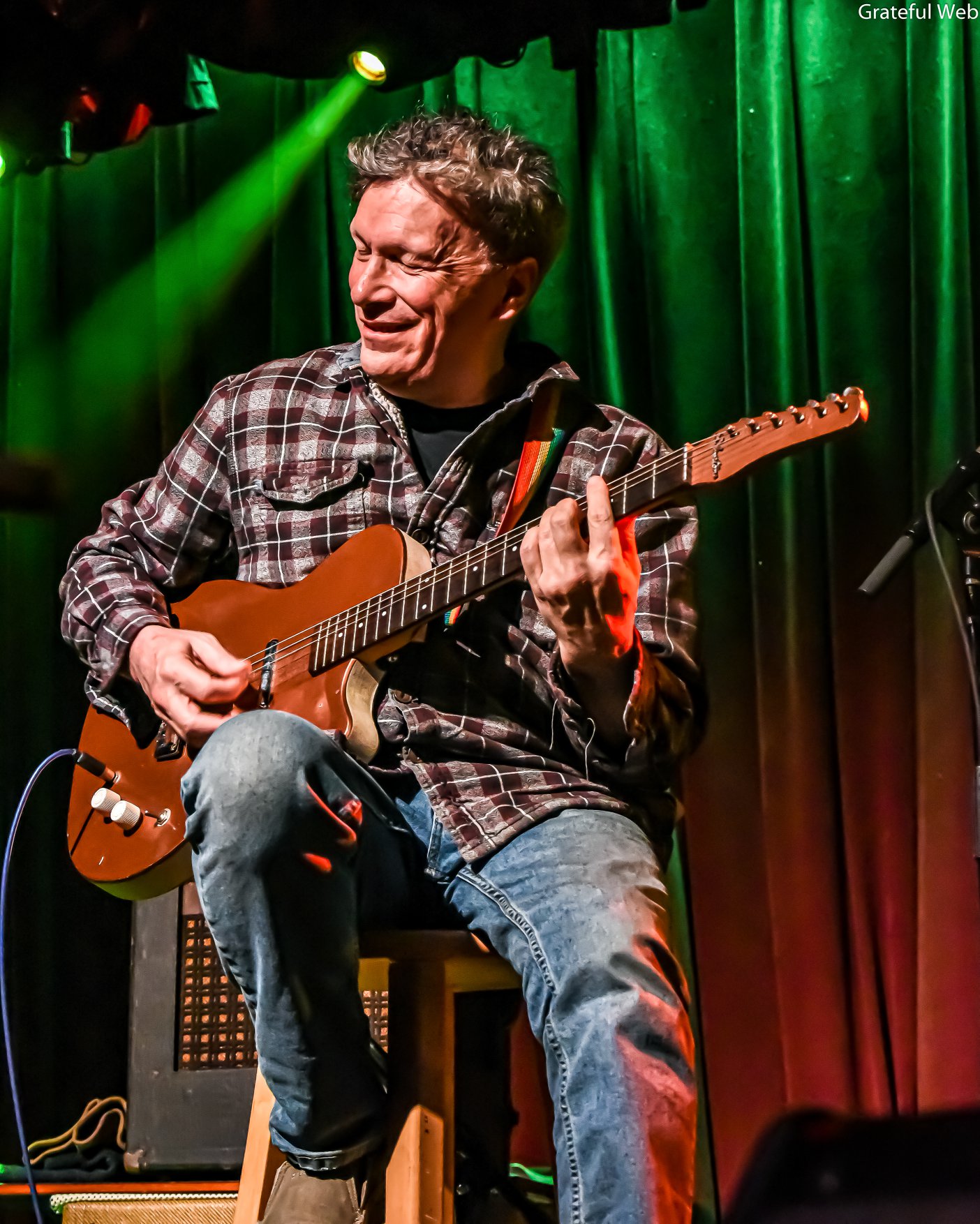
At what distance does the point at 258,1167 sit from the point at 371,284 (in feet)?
3.69

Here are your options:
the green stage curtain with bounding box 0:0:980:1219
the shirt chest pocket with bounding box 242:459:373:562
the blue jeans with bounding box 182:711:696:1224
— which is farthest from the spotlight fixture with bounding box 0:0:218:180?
the blue jeans with bounding box 182:711:696:1224

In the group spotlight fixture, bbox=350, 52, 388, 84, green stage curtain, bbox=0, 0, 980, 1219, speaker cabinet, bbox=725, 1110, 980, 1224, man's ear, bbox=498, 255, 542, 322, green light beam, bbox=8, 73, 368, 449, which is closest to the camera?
speaker cabinet, bbox=725, 1110, 980, 1224

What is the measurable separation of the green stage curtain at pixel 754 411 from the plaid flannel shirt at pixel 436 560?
0.62 meters

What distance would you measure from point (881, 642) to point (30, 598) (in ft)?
5.41

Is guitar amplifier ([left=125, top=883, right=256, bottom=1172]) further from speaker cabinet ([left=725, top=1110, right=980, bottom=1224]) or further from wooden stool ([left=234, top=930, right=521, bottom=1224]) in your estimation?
speaker cabinet ([left=725, top=1110, right=980, bottom=1224])

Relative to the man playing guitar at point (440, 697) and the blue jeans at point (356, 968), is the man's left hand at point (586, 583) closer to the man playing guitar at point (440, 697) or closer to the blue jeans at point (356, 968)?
the man playing guitar at point (440, 697)

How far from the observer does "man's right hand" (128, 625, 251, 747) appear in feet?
4.87

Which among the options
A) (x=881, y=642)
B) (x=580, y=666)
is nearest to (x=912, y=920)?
(x=881, y=642)

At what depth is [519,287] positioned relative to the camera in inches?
72.8

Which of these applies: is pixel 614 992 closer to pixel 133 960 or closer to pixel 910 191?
pixel 133 960

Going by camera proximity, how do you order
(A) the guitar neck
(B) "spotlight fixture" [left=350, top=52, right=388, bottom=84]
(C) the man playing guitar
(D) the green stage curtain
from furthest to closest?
(B) "spotlight fixture" [left=350, top=52, right=388, bottom=84], (D) the green stage curtain, (A) the guitar neck, (C) the man playing guitar

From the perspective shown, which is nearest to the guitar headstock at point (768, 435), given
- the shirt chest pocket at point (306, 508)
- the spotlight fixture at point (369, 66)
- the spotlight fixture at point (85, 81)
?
the shirt chest pocket at point (306, 508)

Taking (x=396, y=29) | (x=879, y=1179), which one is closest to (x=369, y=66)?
(x=396, y=29)

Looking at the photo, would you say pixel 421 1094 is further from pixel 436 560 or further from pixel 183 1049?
pixel 183 1049
